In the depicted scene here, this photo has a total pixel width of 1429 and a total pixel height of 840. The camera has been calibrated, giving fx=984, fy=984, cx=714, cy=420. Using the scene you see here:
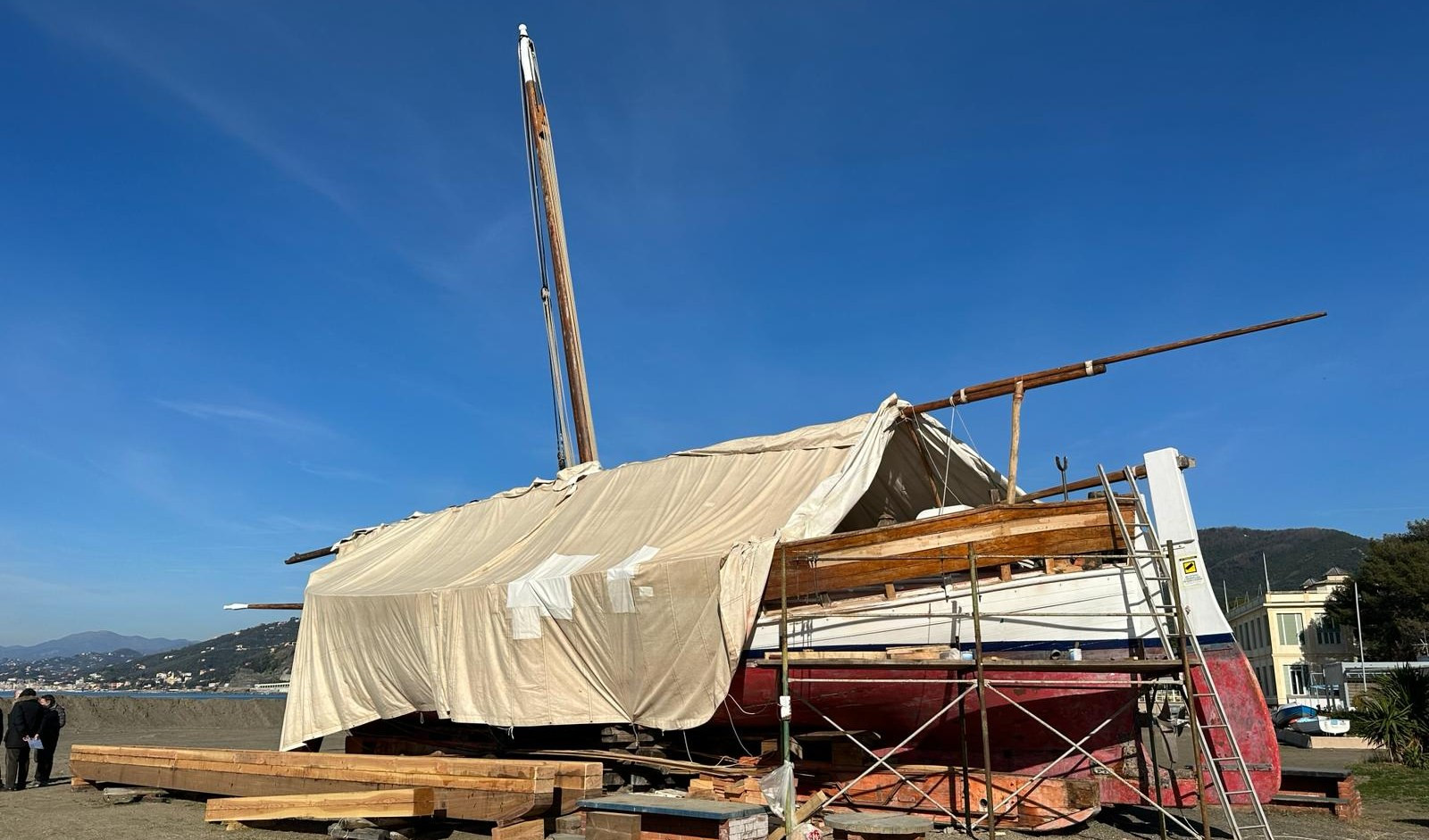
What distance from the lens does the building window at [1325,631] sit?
5169 cm

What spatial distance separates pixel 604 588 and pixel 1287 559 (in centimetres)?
18776

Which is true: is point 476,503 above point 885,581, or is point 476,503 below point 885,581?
above

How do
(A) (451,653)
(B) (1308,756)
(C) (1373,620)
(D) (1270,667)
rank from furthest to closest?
(D) (1270,667), (C) (1373,620), (B) (1308,756), (A) (451,653)

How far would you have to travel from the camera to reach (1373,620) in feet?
151

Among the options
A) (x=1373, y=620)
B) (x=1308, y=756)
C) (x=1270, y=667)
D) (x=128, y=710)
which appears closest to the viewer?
(x=1308, y=756)

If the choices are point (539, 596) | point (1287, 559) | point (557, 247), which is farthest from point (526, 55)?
point (1287, 559)

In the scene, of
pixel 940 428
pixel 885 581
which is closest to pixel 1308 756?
pixel 940 428

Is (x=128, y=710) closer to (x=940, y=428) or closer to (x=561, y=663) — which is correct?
(x=561, y=663)

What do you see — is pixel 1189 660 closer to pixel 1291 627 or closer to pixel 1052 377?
pixel 1052 377

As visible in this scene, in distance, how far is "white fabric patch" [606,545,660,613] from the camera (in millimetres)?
10641

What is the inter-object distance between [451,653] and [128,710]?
21.0m

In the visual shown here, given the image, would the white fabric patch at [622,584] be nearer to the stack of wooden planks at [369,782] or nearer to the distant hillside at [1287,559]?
the stack of wooden planks at [369,782]

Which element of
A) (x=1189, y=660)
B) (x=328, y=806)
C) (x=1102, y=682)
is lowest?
(x=328, y=806)

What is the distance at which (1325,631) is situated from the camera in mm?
53000
